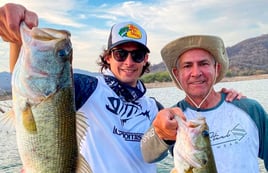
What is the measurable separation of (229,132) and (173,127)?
1.19 metres

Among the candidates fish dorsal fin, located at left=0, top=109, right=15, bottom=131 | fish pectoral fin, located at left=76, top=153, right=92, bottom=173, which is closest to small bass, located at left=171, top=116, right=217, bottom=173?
fish pectoral fin, located at left=76, top=153, right=92, bottom=173

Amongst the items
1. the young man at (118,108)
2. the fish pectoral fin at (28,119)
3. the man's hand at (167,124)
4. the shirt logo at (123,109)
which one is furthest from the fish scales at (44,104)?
the shirt logo at (123,109)

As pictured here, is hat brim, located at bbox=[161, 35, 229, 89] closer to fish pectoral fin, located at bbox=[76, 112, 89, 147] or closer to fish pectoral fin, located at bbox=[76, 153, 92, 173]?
fish pectoral fin, located at bbox=[76, 112, 89, 147]

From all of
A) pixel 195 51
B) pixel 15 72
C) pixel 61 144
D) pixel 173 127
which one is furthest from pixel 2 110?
pixel 195 51

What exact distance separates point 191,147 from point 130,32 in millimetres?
1651

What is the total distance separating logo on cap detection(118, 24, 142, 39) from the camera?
4.14m

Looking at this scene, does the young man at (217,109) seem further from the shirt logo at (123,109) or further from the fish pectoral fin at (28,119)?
the fish pectoral fin at (28,119)

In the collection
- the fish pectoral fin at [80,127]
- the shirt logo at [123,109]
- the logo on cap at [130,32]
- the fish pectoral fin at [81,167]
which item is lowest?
the fish pectoral fin at [81,167]

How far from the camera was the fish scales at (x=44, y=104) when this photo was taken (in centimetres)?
247

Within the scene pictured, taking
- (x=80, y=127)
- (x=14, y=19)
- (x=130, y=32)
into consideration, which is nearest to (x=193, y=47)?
(x=130, y=32)

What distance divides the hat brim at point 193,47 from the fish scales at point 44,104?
1.82 metres

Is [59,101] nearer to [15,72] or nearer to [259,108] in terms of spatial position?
[15,72]

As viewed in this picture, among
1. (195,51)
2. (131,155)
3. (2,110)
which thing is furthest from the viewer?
(195,51)

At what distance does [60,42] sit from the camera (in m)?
2.57
